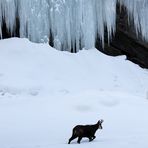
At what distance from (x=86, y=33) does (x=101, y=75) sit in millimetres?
1935

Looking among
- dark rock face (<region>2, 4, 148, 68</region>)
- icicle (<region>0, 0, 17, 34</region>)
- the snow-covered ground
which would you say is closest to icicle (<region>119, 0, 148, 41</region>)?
dark rock face (<region>2, 4, 148, 68</region>)

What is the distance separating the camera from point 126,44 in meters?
20.7

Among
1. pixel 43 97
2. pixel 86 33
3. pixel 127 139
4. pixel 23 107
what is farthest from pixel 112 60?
pixel 127 139

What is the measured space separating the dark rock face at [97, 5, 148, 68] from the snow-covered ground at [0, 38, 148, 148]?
200cm

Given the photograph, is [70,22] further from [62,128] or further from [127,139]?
[127,139]

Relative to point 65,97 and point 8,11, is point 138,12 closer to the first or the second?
point 8,11

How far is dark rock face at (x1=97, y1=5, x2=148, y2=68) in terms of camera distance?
20.0m

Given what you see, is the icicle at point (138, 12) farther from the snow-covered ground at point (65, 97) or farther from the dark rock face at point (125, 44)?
the snow-covered ground at point (65, 97)

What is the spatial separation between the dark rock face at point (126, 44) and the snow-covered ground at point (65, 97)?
2.00 metres

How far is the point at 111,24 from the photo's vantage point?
1852 centimetres

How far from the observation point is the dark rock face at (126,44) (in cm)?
1995

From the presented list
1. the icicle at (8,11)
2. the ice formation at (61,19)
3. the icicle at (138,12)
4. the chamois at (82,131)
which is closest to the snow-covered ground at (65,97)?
the chamois at (82,131)

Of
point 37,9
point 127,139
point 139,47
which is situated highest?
point 37,9

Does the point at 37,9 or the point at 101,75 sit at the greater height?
the point at 37,9
